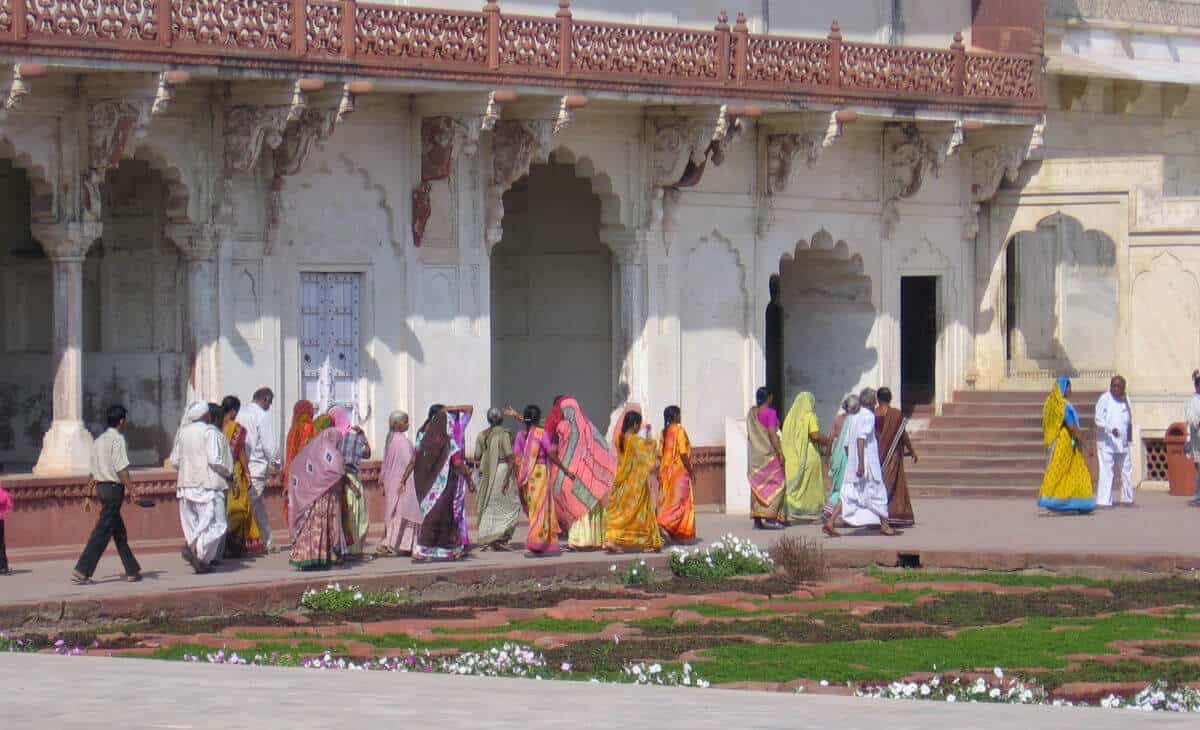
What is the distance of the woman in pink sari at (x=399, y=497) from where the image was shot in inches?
722

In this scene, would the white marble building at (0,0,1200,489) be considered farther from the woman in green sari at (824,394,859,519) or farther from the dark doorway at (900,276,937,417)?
the woman in green sari at (824,394,859,519)

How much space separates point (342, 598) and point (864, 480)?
583cm

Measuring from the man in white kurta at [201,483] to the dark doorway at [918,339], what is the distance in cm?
1123

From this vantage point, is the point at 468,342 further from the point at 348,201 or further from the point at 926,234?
the point at 926,234

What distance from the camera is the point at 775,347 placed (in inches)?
1077

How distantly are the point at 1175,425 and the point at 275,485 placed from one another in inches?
369

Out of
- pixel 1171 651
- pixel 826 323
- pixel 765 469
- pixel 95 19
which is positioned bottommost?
pixel 1171 651

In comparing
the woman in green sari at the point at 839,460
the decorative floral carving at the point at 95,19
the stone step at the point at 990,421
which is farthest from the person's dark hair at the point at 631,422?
the stone step at the point at 990,421

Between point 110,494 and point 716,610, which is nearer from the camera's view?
point 716,610

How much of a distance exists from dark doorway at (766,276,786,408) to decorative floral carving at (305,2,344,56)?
821 cm

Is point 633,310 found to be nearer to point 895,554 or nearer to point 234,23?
point 895,554

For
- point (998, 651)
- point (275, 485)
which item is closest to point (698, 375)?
point (275, 485)

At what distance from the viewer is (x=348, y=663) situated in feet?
41.9

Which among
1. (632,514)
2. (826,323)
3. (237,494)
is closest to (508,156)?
(632,514)
